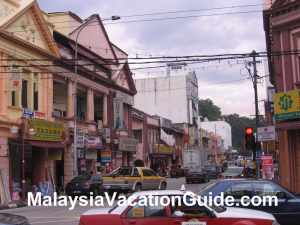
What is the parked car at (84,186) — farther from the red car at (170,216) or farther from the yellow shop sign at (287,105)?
the red car at (170,216)

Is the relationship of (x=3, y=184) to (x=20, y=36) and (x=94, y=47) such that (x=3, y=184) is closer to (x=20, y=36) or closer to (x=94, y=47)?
(x=20, y=36)

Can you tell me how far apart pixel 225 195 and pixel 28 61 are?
22809 millimetres

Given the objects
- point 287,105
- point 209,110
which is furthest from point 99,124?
point 209,110

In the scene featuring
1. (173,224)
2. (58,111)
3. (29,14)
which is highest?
(29,14)

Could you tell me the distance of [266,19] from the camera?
1195 inches

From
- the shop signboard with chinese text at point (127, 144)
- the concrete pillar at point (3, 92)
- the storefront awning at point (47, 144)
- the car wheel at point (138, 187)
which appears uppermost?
the concrete pillar at point (3, 92)

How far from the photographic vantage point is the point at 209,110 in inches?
6580

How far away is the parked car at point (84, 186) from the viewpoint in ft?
108

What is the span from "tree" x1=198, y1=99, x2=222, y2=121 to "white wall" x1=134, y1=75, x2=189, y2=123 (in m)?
76.1

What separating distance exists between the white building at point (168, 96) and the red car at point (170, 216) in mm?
75252

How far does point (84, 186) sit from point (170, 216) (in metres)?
23.0

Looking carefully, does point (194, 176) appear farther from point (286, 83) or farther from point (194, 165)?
point (286, 83)

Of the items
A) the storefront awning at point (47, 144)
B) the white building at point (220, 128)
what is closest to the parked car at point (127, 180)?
the storefront awning at point (47, 144)

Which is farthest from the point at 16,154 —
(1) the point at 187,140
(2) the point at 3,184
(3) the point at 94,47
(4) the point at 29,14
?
(1) the point at 187,140
